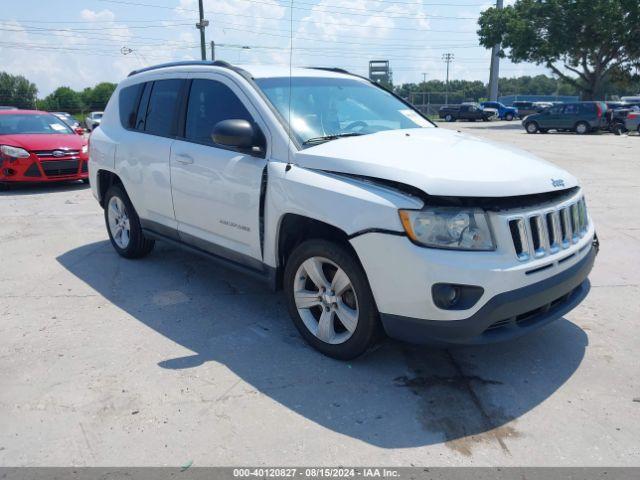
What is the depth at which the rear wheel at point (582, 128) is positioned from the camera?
2870 cm

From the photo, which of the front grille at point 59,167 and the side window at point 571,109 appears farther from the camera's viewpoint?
the side window at point 571,109

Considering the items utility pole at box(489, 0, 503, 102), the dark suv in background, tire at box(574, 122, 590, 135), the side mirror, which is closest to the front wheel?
the dark suv in background

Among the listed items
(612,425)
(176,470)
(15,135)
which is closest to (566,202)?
(612,425)

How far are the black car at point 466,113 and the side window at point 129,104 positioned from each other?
1886 inches

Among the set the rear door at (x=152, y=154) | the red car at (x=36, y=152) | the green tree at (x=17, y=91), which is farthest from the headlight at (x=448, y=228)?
the green tree at (x=17, y=91)

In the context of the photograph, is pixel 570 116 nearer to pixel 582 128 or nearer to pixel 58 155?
pixel 582 128

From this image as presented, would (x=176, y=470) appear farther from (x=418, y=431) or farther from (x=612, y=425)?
(x=612, y=425)

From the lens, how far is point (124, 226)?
5891 millimetres

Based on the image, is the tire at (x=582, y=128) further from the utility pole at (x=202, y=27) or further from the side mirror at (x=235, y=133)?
the side mirror at (x=235, y=133)

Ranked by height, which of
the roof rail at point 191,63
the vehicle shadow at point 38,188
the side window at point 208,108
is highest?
the roof rail at point 191,63

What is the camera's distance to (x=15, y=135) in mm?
10594

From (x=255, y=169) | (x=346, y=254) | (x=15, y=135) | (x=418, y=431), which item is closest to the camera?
(x=418, y=431)

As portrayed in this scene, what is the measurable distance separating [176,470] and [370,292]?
1402mm

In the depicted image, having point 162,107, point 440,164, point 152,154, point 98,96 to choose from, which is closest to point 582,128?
point 162,107
